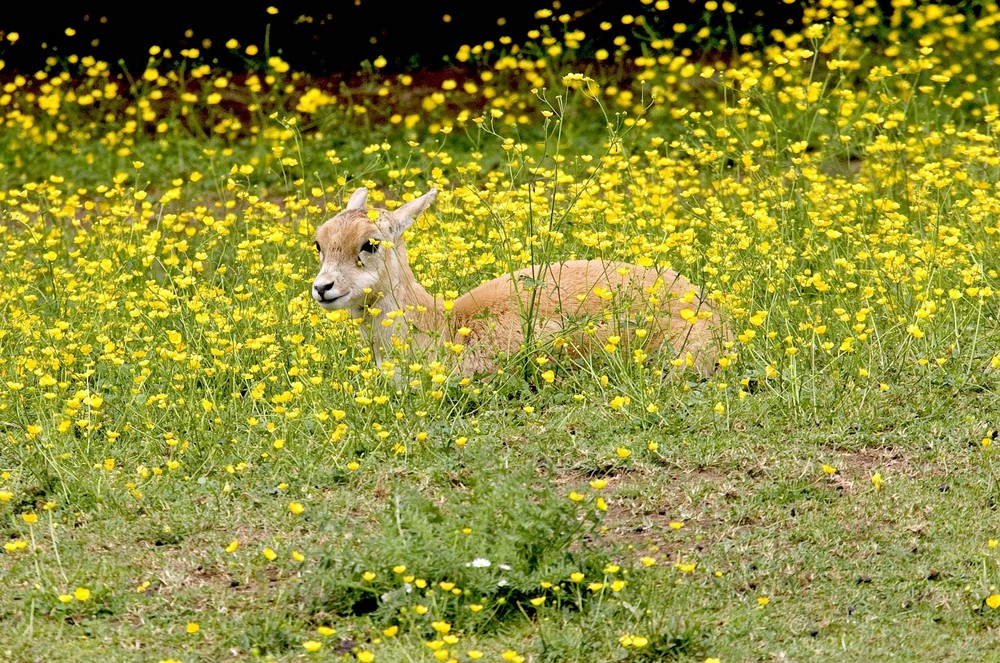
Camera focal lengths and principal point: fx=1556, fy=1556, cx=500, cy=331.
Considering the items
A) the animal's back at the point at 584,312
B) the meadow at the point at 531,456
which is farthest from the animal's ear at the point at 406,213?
the animal's back at the point at 584,312

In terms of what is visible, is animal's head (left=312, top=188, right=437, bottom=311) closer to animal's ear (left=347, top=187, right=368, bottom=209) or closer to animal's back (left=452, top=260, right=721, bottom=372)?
animal's ear (left=347, top=187, right=368, bottom=209)

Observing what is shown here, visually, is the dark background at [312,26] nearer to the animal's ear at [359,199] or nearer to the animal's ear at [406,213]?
the animal's ear at [359,199]

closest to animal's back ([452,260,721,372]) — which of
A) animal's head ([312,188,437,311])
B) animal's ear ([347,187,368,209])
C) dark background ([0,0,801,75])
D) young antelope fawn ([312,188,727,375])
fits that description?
young antelope fawn ([312,188,727,375])

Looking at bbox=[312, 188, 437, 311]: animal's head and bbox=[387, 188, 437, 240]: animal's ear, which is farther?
bbox=[387, 188, 437, 240]: animal's ear

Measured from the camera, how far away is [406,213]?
278 inches

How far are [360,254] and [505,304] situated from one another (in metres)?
0.69

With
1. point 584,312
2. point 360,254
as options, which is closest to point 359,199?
point 360,254

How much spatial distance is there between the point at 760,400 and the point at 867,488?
2.41 ft

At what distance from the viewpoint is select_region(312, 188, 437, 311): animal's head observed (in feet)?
22.4

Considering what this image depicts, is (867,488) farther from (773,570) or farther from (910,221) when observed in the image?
(910,221)

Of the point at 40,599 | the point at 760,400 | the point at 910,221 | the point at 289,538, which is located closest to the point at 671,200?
the point at 910,221

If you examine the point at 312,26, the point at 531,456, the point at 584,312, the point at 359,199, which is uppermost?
the point at 359,199

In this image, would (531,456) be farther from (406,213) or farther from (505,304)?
(406,213)

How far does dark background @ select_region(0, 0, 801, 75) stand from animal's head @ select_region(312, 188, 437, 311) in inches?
295
